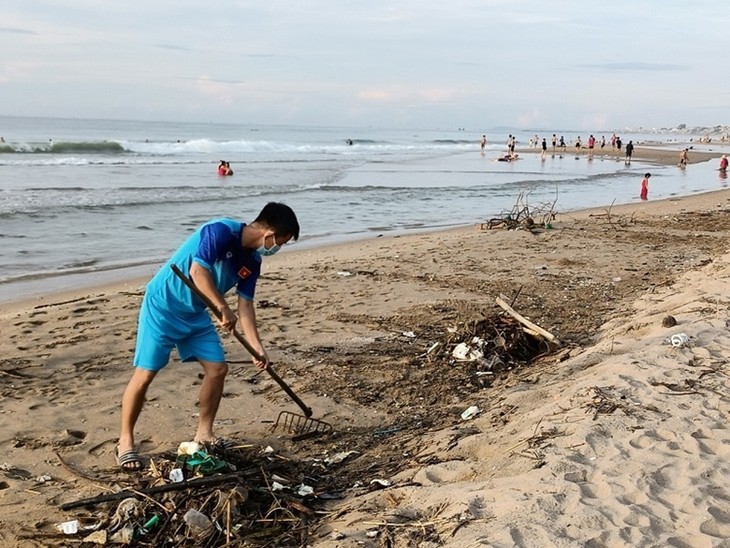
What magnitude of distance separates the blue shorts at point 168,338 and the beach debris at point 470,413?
1.68 meters

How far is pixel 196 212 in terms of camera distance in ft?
50.9

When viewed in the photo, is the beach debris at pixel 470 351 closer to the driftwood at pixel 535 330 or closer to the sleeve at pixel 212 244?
the driftwood at pixel 535 330

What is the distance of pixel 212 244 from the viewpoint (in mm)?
3432

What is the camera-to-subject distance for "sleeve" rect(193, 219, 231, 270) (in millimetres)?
3414

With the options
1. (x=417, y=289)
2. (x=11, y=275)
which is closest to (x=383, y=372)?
(x=417, y=289)

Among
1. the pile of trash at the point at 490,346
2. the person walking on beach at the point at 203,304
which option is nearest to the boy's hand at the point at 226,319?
the person walking on beach at the point at 203,304

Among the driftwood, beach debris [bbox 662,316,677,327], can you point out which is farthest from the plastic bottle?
A: beach debris [bbox 662,316,677,327]

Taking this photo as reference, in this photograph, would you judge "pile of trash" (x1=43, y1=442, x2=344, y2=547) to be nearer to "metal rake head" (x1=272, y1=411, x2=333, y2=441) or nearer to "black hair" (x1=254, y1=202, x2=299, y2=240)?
"metal rake head" (x1=272, y1=411, x2=333, y2=441)

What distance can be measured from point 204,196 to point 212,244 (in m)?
16.0

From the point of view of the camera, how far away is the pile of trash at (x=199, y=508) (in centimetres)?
311

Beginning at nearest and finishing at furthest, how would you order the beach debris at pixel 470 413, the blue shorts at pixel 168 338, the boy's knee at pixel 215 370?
the blue shorts at pixel 168 338
the boy's knee at pixel 215 370
the beach debris at pixel 470 413

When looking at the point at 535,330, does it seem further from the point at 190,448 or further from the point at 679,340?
the point at 190,448

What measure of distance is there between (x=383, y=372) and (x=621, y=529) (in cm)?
281

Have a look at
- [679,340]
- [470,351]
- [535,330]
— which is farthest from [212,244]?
[679,340]
